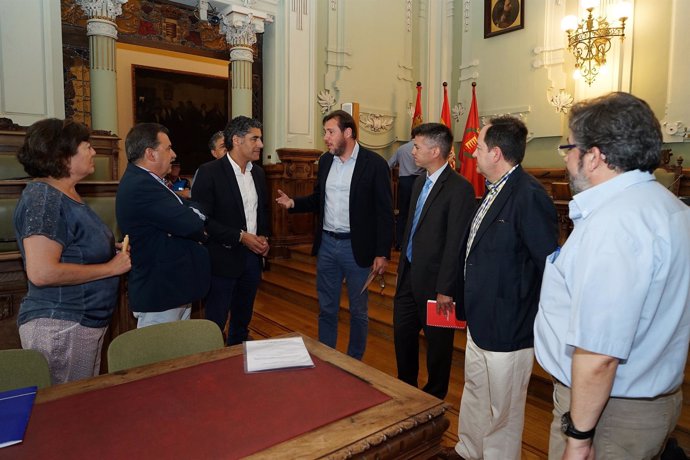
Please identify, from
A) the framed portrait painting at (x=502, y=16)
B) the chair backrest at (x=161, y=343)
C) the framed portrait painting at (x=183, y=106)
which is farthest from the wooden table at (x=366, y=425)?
the framed portrait painting at (x=502, y=16)

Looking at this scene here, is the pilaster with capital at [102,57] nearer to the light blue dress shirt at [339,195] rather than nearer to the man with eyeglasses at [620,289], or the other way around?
the light blue dress shirt at [339,195]

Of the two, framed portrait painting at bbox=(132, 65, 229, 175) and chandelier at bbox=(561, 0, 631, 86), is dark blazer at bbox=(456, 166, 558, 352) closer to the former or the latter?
chandelier at bbox=(561, 0, 631, 86)

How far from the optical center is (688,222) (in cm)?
113

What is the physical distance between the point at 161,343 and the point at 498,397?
133 centimetres

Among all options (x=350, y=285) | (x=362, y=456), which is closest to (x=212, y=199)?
(x=350, y=285)

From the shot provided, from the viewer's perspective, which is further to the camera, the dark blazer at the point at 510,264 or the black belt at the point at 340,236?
the black belt at the point at 340,236

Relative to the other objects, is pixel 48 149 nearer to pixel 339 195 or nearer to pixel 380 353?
pixel 339 195

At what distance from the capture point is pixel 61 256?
1811 millimetres

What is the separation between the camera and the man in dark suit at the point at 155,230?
2180 millimetres

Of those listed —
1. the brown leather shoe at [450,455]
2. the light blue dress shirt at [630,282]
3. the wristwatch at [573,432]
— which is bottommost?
the brown leather shoe at [450,455]

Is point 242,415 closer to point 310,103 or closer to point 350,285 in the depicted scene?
point 350,285

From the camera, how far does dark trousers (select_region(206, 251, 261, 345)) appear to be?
294 centimetres

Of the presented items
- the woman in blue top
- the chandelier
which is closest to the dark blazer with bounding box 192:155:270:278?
the woman in blue top

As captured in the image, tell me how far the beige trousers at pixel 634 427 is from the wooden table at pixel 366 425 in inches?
15.5
